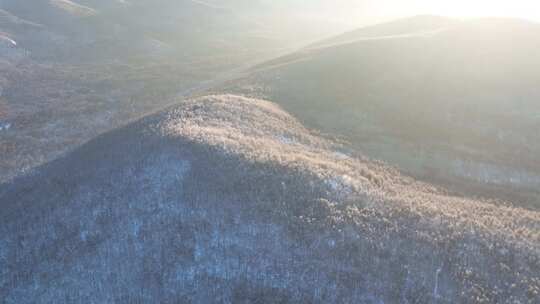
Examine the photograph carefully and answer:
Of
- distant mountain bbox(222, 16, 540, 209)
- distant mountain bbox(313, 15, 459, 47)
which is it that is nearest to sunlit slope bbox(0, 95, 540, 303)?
Result: distant mountain bbox(222, 16, 540, 209)

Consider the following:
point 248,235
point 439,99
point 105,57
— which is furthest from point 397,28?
point 248,235

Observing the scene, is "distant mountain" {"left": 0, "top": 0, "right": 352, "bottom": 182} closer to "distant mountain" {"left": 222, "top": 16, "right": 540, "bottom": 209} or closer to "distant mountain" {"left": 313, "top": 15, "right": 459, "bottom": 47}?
"distant mountain" {"left": 313, "top": 15, "right": 459, "bottom": 47}

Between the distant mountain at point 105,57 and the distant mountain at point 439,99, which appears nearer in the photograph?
the distant mountain at point 439,99

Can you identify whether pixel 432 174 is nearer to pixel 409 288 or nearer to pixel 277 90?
pixel 409 288

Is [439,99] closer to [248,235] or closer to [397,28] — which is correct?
[248,235]

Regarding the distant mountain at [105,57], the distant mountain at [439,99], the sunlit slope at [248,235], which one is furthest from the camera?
the distant mountain at [105,57]

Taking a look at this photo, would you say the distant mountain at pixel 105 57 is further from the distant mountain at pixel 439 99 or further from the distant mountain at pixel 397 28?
the distant mountain at pixel 439 99

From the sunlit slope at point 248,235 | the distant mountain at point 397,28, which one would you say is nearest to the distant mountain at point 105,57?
the distant mountain at point 397,28
